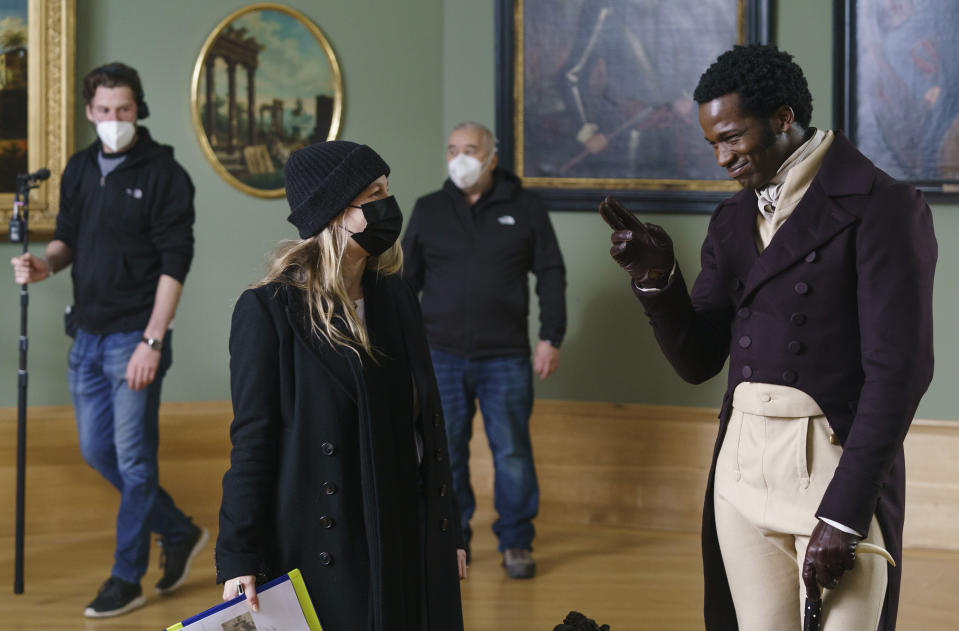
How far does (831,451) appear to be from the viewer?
1940 mm

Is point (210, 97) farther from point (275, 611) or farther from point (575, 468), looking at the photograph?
point (275, 611)

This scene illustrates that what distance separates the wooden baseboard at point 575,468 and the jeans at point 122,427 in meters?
1.01

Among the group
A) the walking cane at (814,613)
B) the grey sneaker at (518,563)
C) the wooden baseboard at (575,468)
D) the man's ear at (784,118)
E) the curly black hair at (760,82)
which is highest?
the curly black hair at (760,82)

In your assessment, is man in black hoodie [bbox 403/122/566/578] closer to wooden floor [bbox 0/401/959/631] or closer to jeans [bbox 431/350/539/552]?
jeans [bbox 431/350/539/552]

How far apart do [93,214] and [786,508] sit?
121 inches

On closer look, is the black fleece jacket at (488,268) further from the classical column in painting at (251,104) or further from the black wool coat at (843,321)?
the black wool coat at (843,321)

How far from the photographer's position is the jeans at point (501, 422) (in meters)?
4.66

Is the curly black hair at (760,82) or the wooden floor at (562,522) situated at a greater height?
the curly black hair at (760,82)

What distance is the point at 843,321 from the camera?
1.94 meters

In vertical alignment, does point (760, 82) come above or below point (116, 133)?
below

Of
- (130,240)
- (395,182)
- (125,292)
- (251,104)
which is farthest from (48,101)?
(395,182)

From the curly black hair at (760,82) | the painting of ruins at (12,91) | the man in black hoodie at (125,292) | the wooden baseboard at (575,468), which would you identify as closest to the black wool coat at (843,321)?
the curly black hair at (760,82)

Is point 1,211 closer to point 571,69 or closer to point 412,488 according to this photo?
point 571,69

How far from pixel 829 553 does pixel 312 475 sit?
101 centimetres
